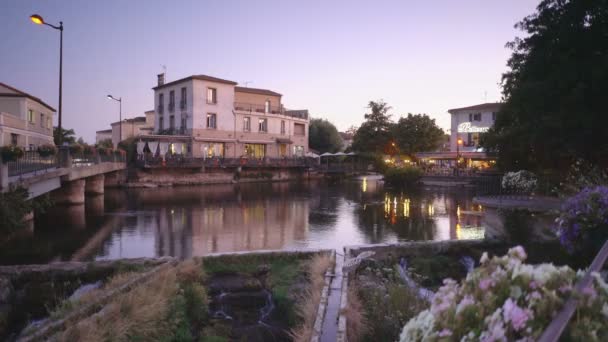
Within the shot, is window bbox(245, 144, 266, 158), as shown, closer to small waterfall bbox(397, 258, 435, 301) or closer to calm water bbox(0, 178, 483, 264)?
calm water bbox(0, 178, 483, 264)

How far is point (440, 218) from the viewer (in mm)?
20938

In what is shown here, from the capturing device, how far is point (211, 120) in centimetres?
5059

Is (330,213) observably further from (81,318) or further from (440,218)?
(81,318)

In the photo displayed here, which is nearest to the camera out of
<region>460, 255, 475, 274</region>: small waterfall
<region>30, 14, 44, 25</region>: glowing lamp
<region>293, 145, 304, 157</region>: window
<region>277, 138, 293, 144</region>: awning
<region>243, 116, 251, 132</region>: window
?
<region>460, 255, 475, 274</region>: small waterfall

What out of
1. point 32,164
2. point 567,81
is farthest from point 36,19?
point 567,81

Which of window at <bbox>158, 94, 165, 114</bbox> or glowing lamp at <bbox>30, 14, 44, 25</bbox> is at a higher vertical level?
window at <bbox>158, 94, 165, 114</bbox>

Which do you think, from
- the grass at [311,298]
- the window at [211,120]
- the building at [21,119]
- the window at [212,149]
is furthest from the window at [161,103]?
the grass at [311,298]

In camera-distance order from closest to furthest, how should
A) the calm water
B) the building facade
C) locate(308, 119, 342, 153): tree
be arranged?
1. the calm water
2. the building facade
3. locate(308, 119, 342, 153): tree

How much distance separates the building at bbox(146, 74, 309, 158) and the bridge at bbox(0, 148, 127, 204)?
1465cm

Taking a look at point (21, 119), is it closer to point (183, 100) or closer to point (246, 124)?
point (183, 100)

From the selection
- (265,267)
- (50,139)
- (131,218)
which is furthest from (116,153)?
(265,267)

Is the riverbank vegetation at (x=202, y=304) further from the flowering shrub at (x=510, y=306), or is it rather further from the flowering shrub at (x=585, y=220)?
the flowering shrub at (x=510, y=306)

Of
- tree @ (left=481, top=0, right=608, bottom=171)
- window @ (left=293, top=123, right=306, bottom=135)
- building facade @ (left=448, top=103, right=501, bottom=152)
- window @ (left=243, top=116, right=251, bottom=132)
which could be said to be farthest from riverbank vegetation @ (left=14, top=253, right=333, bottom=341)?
window @ (left=293, top=123, right=306, bottom=135)

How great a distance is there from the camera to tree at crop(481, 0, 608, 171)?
13.3 m
